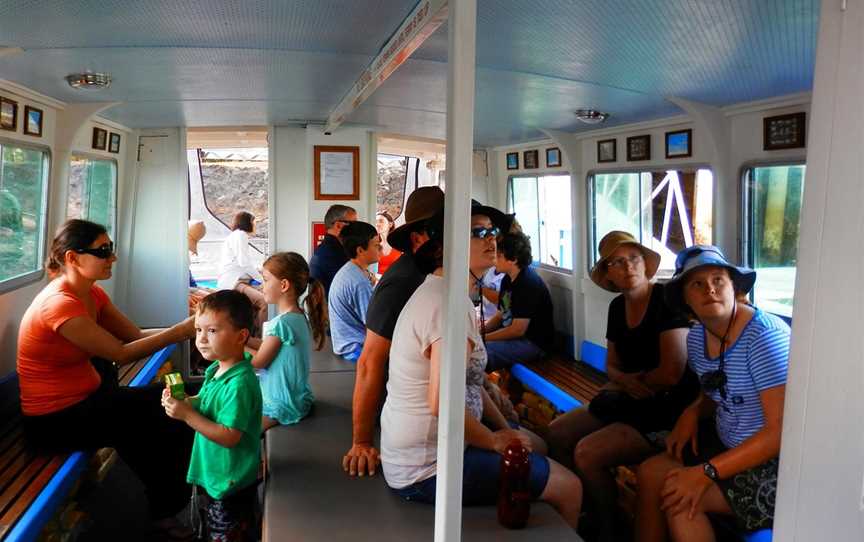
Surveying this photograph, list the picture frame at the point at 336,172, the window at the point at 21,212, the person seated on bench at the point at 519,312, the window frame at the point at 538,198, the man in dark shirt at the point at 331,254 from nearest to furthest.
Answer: the window at the point at 21,212, the person seated on bench at the point at 519,312, the man in dark shirt at the point at 331,254, the window frame at the point at 538,198, the picture frame at the point at 336,172

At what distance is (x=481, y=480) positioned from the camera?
2697 mm

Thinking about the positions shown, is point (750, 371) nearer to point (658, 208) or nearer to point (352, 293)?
point (352, 293)

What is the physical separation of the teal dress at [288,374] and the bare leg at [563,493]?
1321 millimetres

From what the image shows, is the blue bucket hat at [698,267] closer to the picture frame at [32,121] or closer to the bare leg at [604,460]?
the bare leg at [604,460]

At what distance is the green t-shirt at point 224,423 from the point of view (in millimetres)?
2809

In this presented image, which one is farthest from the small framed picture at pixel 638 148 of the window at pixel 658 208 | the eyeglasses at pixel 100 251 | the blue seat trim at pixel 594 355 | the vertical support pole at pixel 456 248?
the vertical support pole at pixel 456 248

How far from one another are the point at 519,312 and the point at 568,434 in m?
1.72

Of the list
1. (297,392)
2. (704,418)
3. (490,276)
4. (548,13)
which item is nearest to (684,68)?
(548,13)

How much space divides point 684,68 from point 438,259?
1621mm

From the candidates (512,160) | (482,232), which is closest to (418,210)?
(482,232)

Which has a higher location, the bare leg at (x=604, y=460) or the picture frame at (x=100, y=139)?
the picture frame at (x=100, y=139)

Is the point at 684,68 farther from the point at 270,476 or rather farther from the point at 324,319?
the point at 270,476

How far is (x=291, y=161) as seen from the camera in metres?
7.76

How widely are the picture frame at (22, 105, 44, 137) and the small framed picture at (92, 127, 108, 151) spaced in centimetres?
144
